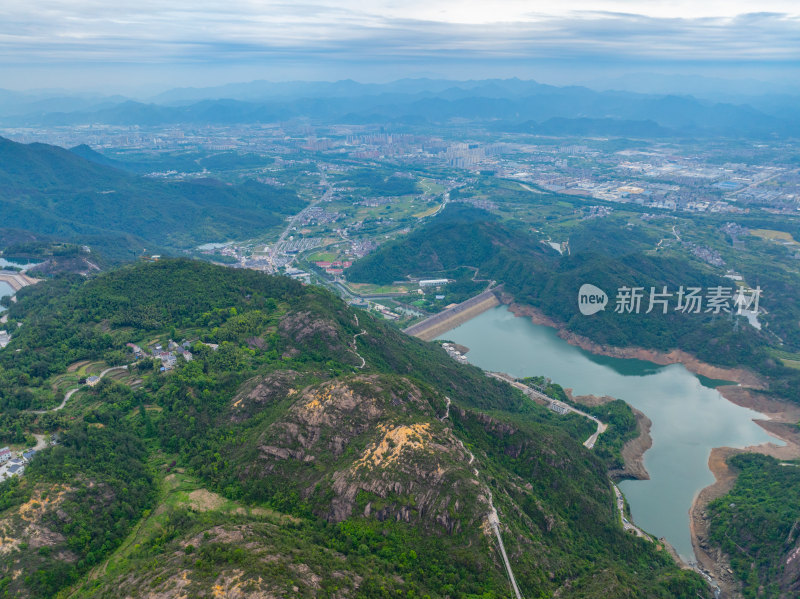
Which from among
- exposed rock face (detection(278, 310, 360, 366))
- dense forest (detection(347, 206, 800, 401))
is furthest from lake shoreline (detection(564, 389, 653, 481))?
exposed rock face (detection(278, 310, 360, 366))

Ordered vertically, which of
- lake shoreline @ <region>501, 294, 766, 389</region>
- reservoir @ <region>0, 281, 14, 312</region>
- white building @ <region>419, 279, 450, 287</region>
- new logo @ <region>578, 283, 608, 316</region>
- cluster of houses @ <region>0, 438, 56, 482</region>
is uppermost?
cluster of houses @ <region>0, 438, 56, 482</region>

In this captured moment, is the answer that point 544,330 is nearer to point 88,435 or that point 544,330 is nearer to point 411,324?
point 411,324

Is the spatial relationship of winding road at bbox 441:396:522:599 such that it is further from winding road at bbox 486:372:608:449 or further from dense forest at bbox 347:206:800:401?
dense forest at bbox 347:206:800:401

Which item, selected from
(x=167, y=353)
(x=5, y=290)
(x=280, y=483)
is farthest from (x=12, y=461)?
(x=5, y=290)

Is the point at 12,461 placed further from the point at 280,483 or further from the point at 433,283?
the point at 433,283

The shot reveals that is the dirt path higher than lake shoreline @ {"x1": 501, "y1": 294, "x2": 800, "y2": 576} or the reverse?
higher

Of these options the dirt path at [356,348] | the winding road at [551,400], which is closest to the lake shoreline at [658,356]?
the winding road at [551,400]
